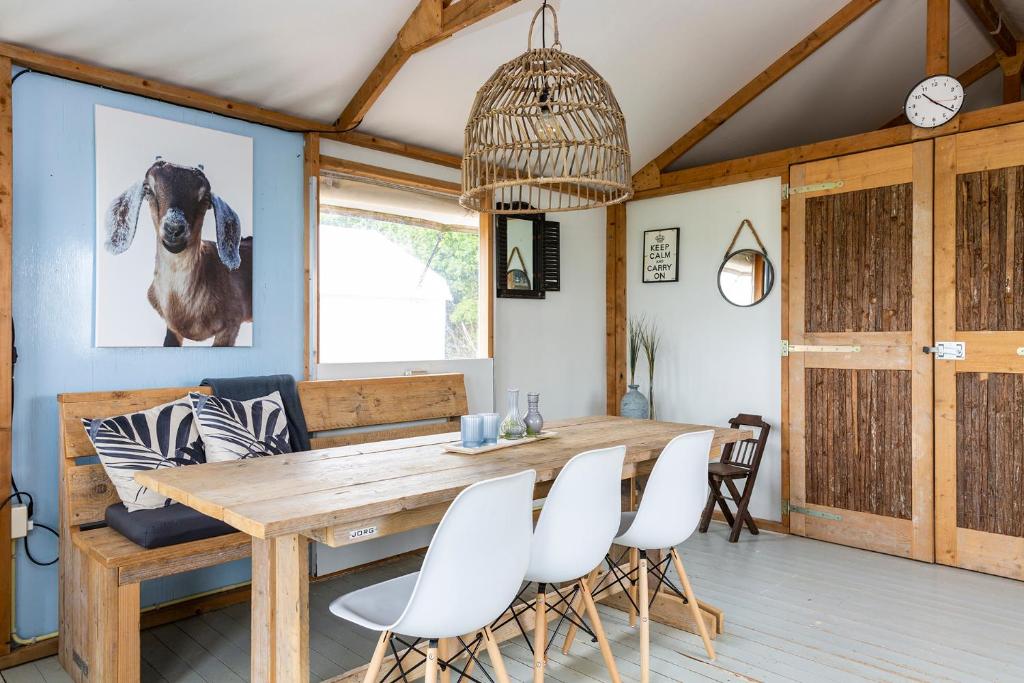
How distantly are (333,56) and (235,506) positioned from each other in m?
2.37

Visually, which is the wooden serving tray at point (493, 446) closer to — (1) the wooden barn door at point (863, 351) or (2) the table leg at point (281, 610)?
(2) the table leg at point (281, 610)

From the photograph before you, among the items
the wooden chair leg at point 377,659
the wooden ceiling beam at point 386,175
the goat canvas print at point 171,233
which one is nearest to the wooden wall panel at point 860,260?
the wooden ceiling beam at point 386,175

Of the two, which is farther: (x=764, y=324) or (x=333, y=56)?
(x=764, y=324)

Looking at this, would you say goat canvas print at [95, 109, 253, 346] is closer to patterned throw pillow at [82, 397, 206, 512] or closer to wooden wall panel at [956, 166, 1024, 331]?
patterned throw pillow at [82, 397, 206, 512]

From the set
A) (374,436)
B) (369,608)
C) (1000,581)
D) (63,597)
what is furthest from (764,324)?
(63,597)

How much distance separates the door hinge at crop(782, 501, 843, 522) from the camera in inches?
167

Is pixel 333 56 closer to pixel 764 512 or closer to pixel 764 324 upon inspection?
pixel 764 324

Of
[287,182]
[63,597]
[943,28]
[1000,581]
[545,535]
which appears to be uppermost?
[943,28]

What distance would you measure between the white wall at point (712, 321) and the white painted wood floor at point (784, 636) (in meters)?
1.11

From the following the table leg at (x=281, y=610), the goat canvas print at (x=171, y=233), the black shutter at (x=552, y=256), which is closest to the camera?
the table leg at (x=281, y=610)

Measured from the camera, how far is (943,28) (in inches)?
150

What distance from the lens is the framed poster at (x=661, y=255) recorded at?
5.09 meters

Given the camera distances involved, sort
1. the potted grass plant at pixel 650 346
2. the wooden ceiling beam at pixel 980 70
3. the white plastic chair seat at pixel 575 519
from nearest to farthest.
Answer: the white plastic chair seat at pixel 575 519 < the wooden ceiling beam at pixel 980 70 < the potted grass plant at pixel 650 346

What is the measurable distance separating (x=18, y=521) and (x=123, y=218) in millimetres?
1303
